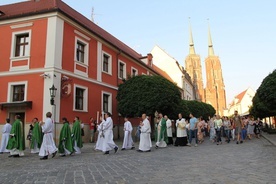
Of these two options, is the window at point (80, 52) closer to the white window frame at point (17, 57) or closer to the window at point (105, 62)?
the window at point (105, 62)

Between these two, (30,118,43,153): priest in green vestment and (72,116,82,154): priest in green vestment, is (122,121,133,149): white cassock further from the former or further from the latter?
(30,118,43,153): priest in green vestment

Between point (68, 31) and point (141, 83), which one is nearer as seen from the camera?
point (68, 31)

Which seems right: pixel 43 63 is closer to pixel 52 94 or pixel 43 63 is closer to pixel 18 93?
pixel 52 94

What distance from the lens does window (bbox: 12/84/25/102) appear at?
1819 centimetres

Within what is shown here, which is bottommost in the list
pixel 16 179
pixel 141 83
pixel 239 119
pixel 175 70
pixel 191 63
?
pixel 16 179

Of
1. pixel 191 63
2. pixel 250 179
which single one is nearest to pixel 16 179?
pixel 250 179

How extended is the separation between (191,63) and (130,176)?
290 ft

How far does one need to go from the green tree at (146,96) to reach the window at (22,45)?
8134mm

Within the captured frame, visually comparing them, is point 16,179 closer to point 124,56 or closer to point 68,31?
point 68,31

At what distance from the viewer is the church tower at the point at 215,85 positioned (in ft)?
335

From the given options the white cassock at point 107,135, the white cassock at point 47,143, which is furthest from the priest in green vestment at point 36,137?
the white cassock at point 107,135

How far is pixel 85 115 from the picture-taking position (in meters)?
20.4

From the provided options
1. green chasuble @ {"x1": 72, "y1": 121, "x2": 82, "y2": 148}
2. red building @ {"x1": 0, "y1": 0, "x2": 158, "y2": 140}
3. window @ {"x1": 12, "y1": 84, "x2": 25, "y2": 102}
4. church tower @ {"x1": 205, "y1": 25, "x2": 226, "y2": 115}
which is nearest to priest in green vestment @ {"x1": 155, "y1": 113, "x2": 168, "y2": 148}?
green chasuble @ {"x1": 72, "y1": 121, "x2": 82, "y2": 148}

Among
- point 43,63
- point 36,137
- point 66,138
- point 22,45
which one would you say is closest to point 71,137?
point 66,138
